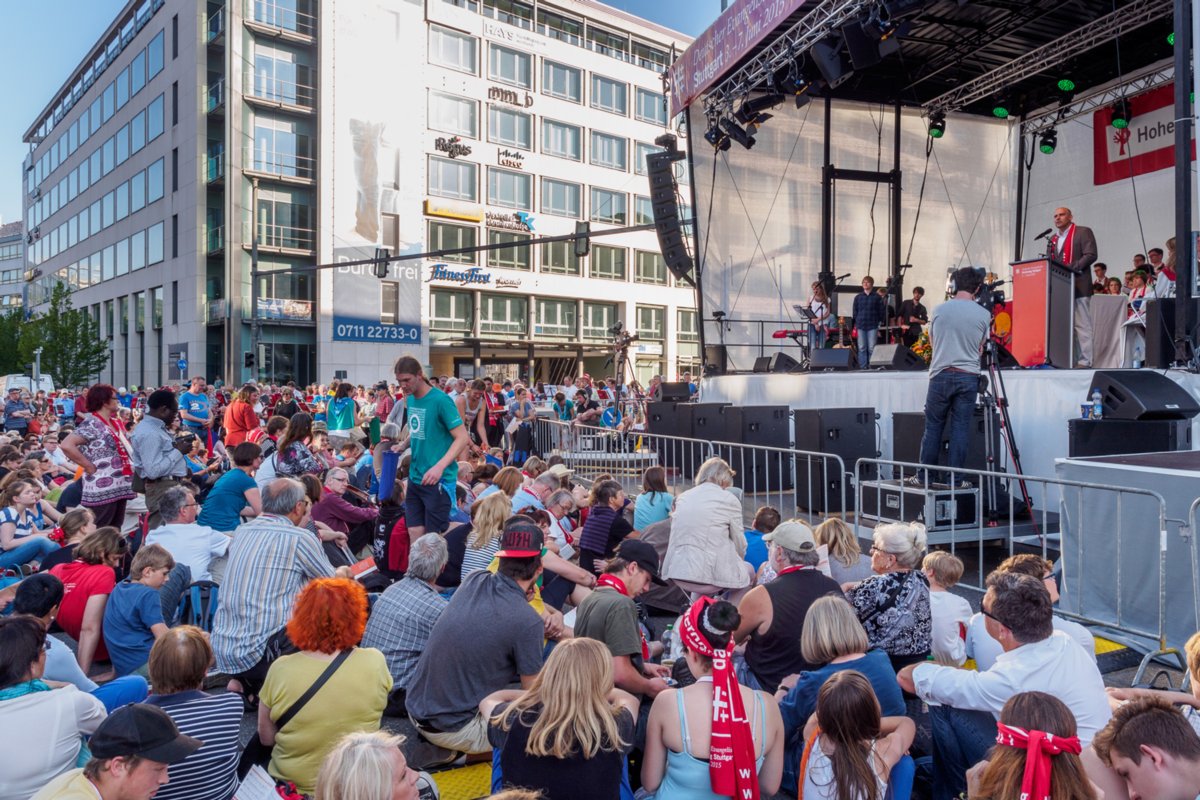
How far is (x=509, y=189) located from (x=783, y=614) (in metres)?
43.1

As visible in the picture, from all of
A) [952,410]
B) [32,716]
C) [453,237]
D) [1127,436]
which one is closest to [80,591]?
[32,716]

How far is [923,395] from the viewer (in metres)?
11.0

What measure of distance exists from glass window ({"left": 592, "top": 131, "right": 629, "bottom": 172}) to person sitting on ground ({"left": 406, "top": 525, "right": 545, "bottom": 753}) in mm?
46821

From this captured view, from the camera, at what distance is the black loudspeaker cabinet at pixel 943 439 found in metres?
8.94

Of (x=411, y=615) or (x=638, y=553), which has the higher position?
(x=638, y=553)

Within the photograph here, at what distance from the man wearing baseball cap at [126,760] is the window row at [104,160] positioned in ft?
157

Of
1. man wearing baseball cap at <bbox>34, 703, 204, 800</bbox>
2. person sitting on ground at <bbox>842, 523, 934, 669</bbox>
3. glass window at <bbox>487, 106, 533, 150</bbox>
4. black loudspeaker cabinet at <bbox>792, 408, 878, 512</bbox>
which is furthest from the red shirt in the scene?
glass window at <bbox>487, 106, 533, 150</bbox>

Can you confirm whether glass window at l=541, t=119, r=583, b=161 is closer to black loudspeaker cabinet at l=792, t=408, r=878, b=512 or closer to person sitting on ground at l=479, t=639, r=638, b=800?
black loudspeaker cabinet at l=792, t=408, r=878, b=512

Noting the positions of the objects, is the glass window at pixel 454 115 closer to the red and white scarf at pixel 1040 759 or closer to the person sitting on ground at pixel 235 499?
the person sitting on ground at pixel 235 499

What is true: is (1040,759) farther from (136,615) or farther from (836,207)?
(836,207)

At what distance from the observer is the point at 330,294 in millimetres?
39250

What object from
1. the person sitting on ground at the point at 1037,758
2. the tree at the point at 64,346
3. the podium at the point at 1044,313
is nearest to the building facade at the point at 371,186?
the tree at the point at 64,346

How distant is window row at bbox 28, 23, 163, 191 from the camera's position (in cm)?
4478

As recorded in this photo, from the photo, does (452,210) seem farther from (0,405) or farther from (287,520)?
(287,520)
